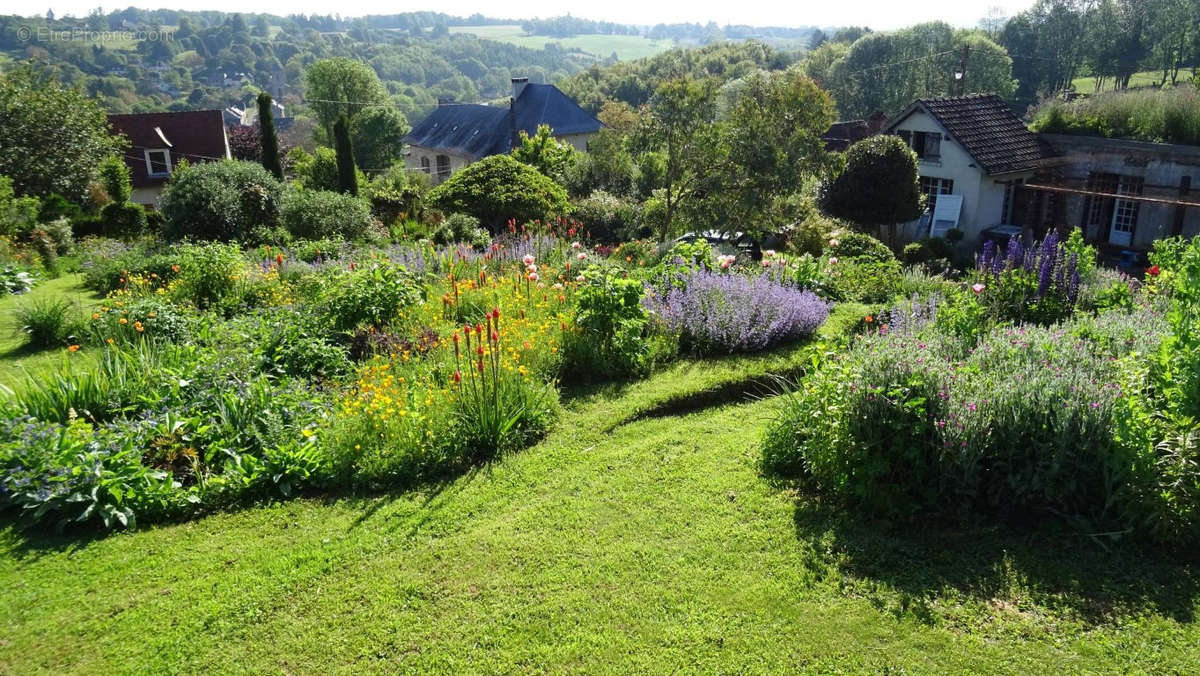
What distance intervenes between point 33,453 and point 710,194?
40.8 ft

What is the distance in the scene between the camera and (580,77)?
8719 cm

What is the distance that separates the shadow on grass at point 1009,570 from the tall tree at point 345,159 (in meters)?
18.0

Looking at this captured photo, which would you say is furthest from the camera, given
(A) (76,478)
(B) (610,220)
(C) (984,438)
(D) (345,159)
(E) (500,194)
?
(D) (345,159)

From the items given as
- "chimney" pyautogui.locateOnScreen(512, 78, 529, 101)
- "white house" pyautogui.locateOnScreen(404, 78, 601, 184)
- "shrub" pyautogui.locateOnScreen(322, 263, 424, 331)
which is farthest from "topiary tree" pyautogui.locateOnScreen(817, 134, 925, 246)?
"chimney" pyautogui.locateOnScreen(512, 78, 529, 101)

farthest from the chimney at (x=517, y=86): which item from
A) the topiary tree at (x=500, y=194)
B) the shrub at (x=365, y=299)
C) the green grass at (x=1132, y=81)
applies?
the green grass at (x=1132, y=81)

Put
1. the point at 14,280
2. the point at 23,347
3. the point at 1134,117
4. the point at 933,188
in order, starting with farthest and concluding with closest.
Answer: the point at 933,188 < the point at 1134,117 < the point at 14,280 < the point at 23,347

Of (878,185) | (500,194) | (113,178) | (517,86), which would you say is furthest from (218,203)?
(517,86)

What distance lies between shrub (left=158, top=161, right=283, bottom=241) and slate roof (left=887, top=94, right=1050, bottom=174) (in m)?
19.0

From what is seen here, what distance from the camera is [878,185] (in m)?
19.1

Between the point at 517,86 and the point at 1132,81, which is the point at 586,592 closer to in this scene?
the point at 517,86

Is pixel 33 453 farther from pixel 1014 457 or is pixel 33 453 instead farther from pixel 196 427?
pixel 1014 457

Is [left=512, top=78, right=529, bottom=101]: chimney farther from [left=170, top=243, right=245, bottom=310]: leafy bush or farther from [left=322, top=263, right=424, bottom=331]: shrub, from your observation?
[left=322, top=263, right=424, bottom=331]: shrub

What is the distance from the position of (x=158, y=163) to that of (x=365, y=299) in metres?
30.9

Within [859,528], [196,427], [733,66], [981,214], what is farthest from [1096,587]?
[733,66]
